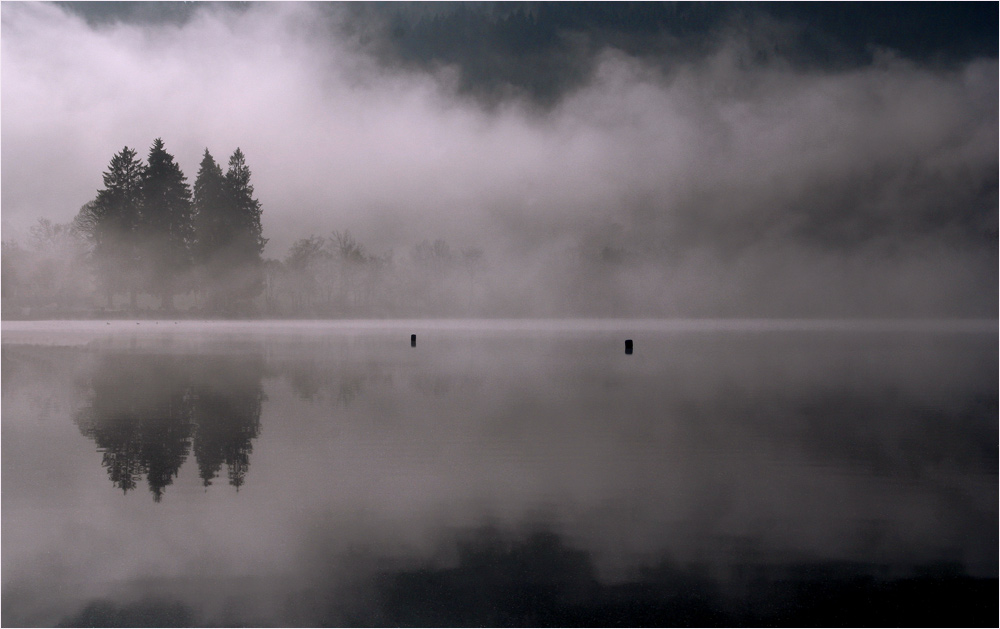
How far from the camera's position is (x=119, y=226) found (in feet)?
279

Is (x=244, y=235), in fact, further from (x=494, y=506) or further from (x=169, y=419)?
(x=494, y=506)

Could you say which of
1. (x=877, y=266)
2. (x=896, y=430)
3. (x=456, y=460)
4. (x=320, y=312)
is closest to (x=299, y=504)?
(x=456, y=460)

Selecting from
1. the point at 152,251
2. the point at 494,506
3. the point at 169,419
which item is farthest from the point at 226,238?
the point at 494,506

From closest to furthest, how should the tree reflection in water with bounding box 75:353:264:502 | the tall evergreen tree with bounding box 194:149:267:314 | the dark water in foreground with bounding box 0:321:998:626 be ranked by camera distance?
the dark water in foreground with bounding box 0:321:998:626, the tree reflection in water with bounding box 75:353:264:502, the tall evergreen tree with bounding box 194:149:267:314

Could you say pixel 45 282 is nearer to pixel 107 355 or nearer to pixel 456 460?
pixel 107 355

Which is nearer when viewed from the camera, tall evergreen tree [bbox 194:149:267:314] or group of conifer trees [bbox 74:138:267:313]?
group of conifer trees [bbox 74:138:267:313]

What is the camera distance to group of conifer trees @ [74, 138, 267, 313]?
85062mm

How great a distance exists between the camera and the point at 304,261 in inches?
4532

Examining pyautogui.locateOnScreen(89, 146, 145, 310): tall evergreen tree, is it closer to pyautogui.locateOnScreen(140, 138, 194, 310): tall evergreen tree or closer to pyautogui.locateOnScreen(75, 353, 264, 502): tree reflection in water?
pyautogui.locateOnScreen(140, 138, 194, 310): tall evergreen tree

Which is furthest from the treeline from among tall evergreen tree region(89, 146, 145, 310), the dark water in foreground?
the dark water in foreground

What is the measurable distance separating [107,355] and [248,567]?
28.0 m

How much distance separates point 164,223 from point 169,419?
255 ft

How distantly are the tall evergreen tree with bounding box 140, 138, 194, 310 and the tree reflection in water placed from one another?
63.6 metres

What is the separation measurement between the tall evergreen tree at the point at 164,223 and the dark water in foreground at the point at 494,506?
69.8 m
